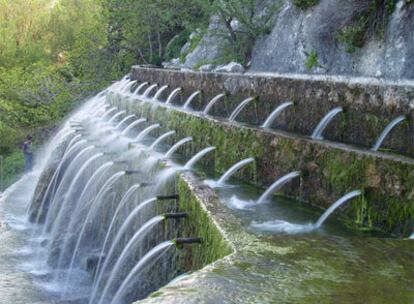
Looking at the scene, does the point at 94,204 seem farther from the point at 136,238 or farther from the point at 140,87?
the point at 140,87

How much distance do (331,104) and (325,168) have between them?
1.75 metres

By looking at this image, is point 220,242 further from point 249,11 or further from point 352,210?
point 249,11

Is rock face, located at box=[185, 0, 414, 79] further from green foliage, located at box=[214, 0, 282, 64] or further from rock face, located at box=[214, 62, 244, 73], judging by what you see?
rock face, located at box=[214, 62, 244, 73]

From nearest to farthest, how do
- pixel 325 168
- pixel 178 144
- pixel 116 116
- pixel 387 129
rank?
pixel 325 168 → pixel 387 129 → pixel 178 144 → pixel 116 116

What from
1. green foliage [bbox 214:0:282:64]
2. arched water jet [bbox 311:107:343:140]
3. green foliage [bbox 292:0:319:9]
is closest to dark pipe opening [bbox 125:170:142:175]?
arched water jet [bbox 311:107:343:140]

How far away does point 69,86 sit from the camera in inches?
997

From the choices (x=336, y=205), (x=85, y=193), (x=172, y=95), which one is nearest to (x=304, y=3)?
(x=172, y=95)

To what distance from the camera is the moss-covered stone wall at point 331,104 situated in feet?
23.3

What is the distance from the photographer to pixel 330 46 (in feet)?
43.4

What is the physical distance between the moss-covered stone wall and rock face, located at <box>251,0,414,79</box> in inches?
101

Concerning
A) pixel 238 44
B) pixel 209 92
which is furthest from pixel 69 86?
pixel 209 92

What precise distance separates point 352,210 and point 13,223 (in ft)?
30.8

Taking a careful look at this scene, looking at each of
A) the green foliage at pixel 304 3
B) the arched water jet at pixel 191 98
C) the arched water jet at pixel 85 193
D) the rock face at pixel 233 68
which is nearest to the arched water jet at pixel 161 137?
the arched water jet at pixel 85 193

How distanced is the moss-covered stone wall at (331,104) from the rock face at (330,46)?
2574 millimetres
